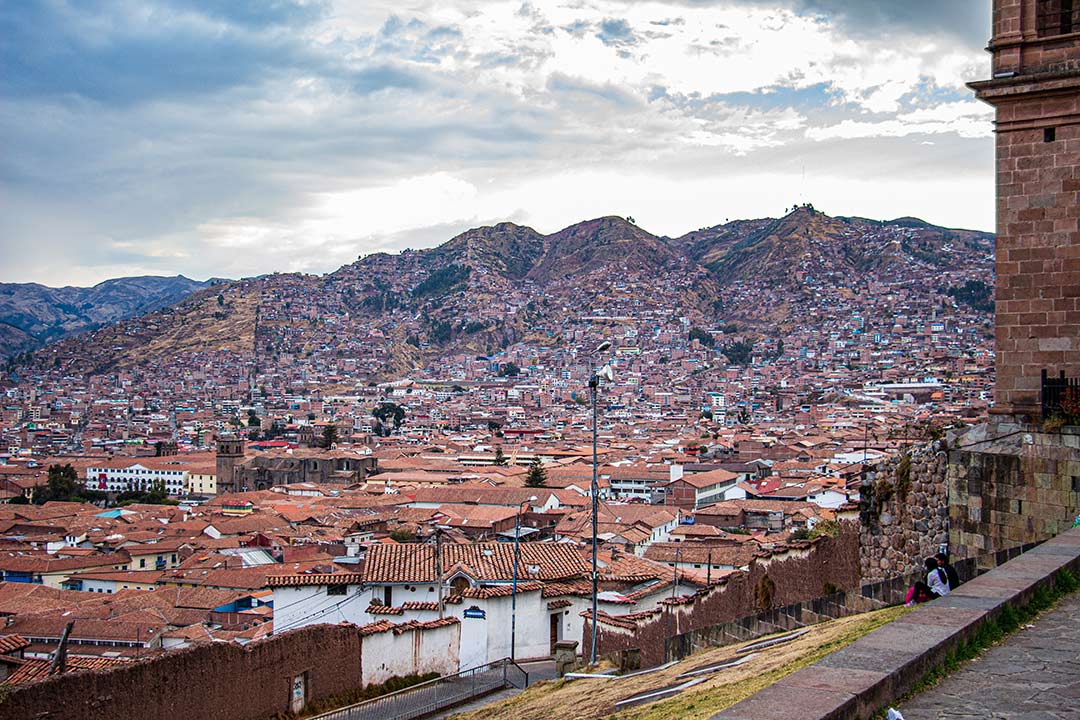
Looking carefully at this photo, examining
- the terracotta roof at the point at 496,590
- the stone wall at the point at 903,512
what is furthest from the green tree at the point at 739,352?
the stone wall at the point at 903,512

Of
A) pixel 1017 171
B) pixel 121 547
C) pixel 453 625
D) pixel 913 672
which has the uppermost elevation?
pixel 1017 171

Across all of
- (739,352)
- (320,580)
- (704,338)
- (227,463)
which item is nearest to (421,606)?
(320,580)

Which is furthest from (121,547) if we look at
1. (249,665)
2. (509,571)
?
(249,665)

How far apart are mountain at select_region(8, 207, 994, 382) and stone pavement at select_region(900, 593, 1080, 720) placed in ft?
494

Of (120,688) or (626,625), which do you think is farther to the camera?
(626,625)

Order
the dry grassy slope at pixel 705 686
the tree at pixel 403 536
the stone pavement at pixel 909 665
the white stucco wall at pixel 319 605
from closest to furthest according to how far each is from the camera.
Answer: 1. the stone pavement at pixel 909 665
2. the dry grassy slope at pixel 705 686
3. the white stucco wall at pixel 319 605
4. the tree at pixel 403 536

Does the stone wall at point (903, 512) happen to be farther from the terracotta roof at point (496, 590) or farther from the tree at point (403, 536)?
the tree at point (403, 536)

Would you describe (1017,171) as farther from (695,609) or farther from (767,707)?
(767,707)

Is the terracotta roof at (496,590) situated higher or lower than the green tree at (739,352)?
lower

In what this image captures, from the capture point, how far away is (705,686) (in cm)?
512

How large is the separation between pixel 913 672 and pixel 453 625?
10.4 meters

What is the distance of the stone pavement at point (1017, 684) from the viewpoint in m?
3.25

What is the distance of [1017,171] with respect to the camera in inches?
301

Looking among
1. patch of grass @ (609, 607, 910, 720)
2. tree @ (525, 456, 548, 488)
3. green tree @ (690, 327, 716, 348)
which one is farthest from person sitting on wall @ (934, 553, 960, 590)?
green tree @ (690, 327, 716, 348)
